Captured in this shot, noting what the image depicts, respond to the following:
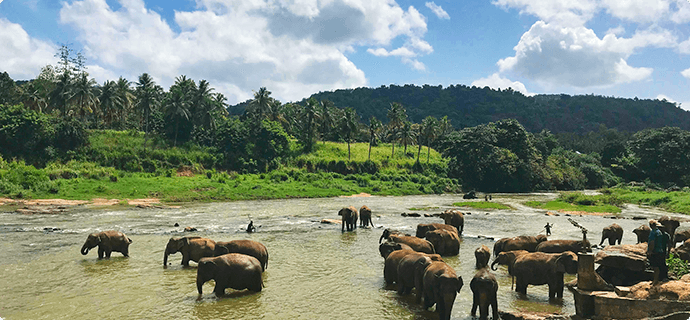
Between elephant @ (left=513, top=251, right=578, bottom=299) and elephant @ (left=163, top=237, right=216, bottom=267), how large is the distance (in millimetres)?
10938

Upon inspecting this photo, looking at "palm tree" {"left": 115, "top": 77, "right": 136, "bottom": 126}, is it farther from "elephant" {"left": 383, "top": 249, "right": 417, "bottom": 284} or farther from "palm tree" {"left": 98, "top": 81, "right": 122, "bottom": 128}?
"elephant" {"left": 383, "top": 249, "right": 417, "bottom": 284}

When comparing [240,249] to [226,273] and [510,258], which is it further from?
[510,258]

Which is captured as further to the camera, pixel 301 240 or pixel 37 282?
pixel 301 240

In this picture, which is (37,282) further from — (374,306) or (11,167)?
(11,167)

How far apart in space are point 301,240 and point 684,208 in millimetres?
42626

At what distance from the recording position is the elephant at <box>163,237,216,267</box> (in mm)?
16484

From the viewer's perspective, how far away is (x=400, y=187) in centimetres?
7819

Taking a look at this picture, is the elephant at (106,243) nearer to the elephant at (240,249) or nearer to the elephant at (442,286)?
the elephant at (240,249)

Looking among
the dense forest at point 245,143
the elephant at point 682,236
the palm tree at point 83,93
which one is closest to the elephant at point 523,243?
the elephant at point 682,236

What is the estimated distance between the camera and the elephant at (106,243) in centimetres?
1816

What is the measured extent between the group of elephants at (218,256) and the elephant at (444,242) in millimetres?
7639

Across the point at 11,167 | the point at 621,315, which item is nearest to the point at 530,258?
the point at 621,315

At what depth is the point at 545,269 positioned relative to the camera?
1277 centimetres

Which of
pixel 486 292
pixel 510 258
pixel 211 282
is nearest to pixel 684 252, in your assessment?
pixel 510 258
